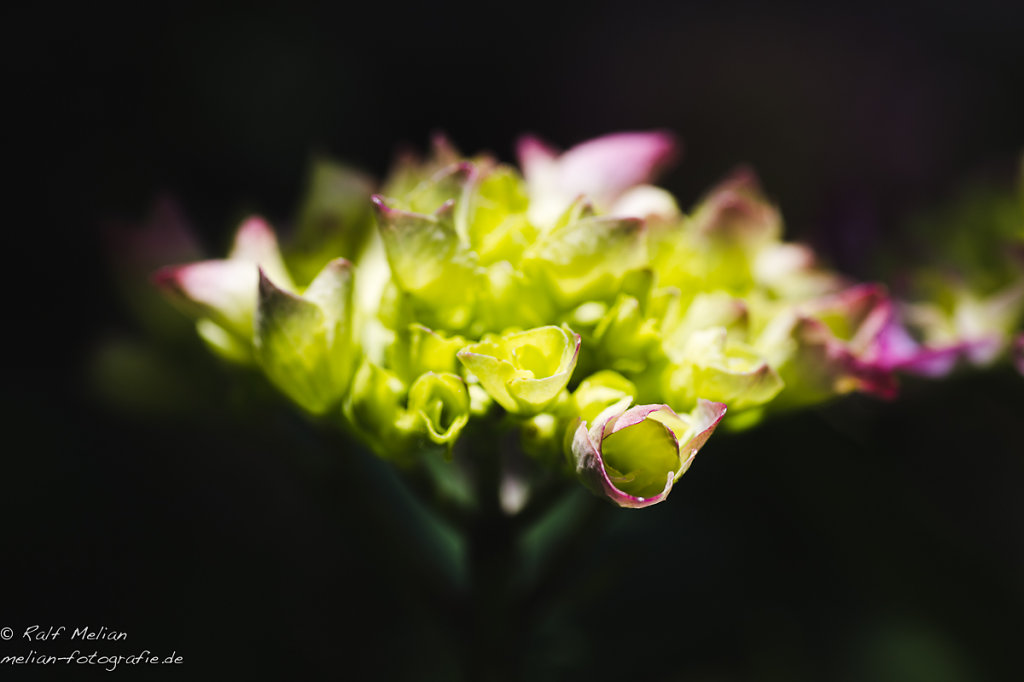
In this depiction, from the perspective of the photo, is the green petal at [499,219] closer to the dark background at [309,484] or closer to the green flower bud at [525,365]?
the green flower bud at [525,365]

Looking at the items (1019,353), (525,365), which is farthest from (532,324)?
(1019,353)

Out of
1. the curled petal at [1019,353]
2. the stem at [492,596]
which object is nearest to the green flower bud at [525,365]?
the stem at [492,596]

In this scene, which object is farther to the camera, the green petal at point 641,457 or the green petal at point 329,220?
the green petal at point 329,220

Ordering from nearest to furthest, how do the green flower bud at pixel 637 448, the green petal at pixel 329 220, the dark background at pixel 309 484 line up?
1. the green flower bud at pixel 637 448
2. the green petal at pixel 329 220
3. the dark background at pixel 309 484

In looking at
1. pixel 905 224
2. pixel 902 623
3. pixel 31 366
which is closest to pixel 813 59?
pixel 905 224

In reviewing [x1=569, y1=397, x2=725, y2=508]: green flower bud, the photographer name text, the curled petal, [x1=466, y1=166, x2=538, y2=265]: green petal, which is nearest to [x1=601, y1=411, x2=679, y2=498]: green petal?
[x1=569, y1=397, x2=725, y2=508]: green flower bud

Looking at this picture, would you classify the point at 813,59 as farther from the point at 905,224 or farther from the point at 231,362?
the point at 231,362

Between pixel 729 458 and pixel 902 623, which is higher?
pixel 729 458
